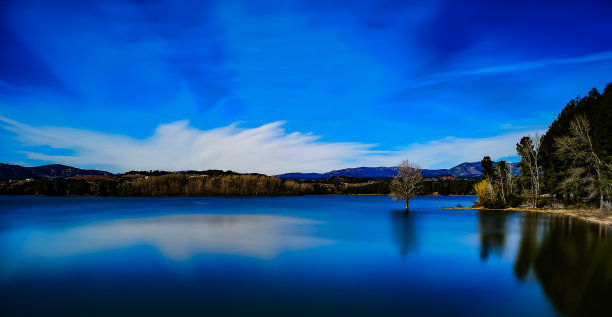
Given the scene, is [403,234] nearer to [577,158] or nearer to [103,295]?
[103,295]

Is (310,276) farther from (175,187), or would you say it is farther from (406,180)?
(175,187)

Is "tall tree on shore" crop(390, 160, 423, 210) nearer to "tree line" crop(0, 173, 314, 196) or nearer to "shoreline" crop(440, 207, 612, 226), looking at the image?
"shoreline" crop(440, 207, 612, 226)

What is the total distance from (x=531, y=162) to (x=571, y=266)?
129 ft

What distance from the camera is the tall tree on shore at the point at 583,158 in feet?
113

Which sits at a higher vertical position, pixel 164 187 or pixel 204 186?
pixel 204 186

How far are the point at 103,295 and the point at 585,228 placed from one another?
28.3m

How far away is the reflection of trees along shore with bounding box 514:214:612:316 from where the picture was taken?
927 centimetres

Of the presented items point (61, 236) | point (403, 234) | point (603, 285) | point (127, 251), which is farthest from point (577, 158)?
point (61, 236)

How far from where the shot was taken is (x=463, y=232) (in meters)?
25.0

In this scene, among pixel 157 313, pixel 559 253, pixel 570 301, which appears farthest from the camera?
pixel 559 253

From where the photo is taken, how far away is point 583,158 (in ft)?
123

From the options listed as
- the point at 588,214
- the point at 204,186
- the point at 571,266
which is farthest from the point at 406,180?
the point at 204,186

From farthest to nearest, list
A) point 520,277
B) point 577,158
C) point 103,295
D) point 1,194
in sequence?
point 1,194 < point 577,158 < point 520,277 < point 103,295

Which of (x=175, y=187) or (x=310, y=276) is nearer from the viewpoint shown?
(x=310, y=276)
